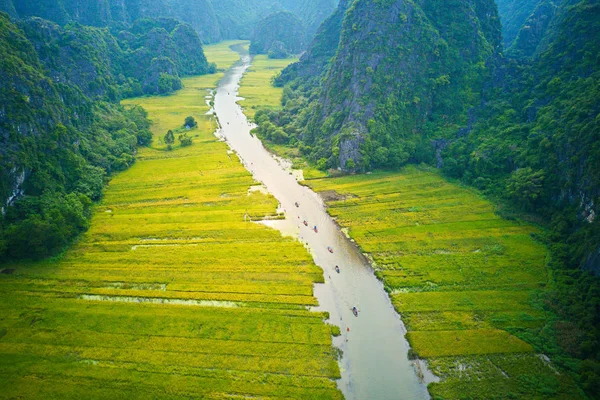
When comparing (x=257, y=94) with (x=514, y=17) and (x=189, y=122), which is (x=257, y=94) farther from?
(x=514, y=17)

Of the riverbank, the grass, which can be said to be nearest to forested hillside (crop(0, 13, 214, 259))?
the grass

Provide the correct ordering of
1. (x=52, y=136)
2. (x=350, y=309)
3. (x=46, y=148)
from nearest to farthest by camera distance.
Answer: (x=350, y=309) < (x=46, y=148) < (x=52, y=136)

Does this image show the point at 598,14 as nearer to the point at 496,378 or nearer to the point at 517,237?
the point at 517,237

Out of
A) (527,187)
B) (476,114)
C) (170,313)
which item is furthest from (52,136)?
(476,114)

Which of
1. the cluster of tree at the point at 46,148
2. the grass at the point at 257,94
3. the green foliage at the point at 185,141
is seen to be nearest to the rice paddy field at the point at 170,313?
the cluster of tree at the point at 46,148

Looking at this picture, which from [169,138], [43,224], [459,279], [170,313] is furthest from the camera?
[169,138]

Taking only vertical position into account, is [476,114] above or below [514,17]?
Answer: below

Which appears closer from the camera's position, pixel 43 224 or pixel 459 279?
pixel 459 279

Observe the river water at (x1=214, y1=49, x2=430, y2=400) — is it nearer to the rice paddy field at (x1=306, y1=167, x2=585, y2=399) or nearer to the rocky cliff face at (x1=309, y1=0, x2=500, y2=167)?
the rice paddy field at (x1=306, y1=167, x2=585, y2=399)
